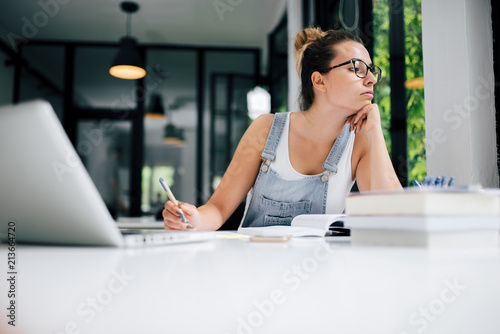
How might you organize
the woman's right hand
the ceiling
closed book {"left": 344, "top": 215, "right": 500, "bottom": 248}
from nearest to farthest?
closed book {"left": 344, "top": 215, "right": 500, "bottom": 248}, the woman's right hand, the ceiling

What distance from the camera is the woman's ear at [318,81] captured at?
5.10 ft

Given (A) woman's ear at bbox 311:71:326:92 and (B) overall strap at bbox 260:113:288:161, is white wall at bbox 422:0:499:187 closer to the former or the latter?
(A) woman's ear at bbox 311:71:326:92

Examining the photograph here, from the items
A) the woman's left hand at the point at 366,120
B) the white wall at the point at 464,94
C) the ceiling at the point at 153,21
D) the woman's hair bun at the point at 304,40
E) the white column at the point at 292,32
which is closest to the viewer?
the white wall at the point at 464,94

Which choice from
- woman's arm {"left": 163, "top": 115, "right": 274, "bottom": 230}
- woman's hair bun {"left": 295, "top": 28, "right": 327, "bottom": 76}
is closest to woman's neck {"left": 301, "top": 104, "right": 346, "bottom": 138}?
woman's arm {"left": 163, "top": 115, "right": 274, "bottom": 230}

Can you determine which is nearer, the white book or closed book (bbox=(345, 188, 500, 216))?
closed book (bbox=(345, 188, 500, 216))

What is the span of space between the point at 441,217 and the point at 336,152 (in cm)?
94

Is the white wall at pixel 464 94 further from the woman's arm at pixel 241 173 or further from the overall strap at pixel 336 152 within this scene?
the woman's arm at pixel 241 173

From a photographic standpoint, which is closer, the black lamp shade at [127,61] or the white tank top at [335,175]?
the white tank top at [335,175]

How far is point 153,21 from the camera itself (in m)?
5.30

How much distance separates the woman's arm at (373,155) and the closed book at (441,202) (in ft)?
1.99

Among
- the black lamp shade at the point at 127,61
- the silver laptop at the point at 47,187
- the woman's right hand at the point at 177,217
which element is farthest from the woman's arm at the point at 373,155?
the black lamp shade at the point at 127,61

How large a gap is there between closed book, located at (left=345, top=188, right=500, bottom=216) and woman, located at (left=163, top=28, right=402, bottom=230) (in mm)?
755

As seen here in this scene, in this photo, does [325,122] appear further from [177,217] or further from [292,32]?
[292,32]

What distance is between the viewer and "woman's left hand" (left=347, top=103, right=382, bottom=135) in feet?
4.43
